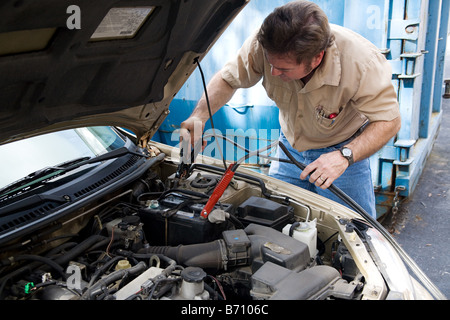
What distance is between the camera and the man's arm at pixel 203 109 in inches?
93.6

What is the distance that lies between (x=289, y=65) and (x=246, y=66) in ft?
1.83

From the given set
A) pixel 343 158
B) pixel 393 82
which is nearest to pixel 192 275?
pixel 343 158

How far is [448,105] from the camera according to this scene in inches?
326

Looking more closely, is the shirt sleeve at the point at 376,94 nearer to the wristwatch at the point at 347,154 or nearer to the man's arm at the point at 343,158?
the man's arm at the point at 343,158

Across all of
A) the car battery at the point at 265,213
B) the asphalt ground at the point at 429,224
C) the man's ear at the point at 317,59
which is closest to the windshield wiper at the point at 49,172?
the car battery at the point at 265,213

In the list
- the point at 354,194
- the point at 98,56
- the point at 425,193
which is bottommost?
the point at 425,193

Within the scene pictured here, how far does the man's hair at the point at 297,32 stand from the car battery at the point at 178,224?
0.78 metres

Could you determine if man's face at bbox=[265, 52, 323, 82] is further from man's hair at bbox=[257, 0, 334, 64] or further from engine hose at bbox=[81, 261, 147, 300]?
engine hose at bbox=[81, 261, 147, 300]

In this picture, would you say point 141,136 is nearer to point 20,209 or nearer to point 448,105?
point 20,209

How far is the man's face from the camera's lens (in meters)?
2.03

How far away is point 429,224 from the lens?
13.3 ft

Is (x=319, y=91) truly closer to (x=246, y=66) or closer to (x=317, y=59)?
(x=317, y=59)

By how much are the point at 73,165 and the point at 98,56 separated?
2.21ft
